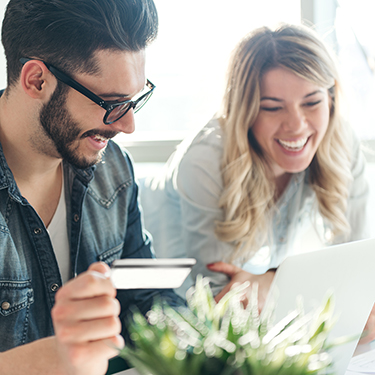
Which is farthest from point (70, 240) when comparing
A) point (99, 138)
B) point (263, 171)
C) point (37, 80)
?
point (263, 171)

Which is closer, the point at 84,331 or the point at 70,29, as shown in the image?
the point at 84,331

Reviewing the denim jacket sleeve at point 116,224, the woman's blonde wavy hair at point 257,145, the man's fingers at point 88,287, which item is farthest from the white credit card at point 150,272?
the woman's blonde wavy hair at point 257,145

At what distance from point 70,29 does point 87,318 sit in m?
0.56

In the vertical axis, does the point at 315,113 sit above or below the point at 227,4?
below

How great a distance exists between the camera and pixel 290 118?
1218 mm

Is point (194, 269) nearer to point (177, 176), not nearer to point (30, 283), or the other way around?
point (177, 176)

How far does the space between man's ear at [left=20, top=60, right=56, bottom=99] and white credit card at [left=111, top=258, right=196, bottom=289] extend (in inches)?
17.8

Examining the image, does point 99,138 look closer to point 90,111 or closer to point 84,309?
point 90,111

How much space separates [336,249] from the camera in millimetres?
638

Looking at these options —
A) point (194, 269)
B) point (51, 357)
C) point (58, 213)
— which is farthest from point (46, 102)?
point (194, 269)

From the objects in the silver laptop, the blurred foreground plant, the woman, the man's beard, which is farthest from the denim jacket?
A: the blurred foreground plant

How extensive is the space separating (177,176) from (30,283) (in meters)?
0.54

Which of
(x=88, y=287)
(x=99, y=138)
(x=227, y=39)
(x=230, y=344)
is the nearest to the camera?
(x=230, y=344)

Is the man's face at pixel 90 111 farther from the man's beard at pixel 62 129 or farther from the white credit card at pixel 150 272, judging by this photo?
the white credit card at pixel 150 272
